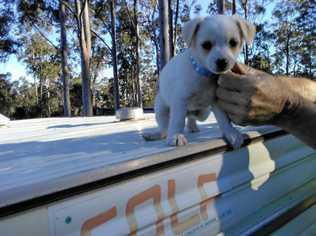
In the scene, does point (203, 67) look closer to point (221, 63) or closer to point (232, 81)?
point (221, 63)

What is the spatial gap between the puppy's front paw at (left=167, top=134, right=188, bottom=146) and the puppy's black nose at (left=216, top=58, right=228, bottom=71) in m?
0.33

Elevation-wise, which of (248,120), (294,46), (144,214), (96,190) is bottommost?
(144,214)

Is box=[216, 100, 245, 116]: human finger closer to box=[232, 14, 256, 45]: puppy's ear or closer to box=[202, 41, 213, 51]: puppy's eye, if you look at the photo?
box=[202, 41, 213, 51]: puppy's eye

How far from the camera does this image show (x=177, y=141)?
1.96 m

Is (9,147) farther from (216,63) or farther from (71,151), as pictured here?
(216,63)

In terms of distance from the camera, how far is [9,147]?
2348 millimetres

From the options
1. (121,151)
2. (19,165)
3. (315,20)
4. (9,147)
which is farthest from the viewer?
(315,20)

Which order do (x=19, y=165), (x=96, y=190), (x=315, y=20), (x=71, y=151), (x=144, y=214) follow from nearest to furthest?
(x=96, y=190) < (x=144, y=214) < (x=19, y=165) < (x=71, y=151) < (x=315, y=20)

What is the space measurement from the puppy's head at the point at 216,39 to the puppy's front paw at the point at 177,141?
1.04 ft

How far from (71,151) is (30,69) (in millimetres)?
37543

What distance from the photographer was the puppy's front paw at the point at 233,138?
6.64 feet

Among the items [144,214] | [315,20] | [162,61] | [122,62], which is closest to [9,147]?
[144,214]

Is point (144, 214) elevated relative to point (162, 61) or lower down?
lower down

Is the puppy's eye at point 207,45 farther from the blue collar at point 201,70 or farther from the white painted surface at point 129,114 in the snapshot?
the white painted surface at point 129,114
